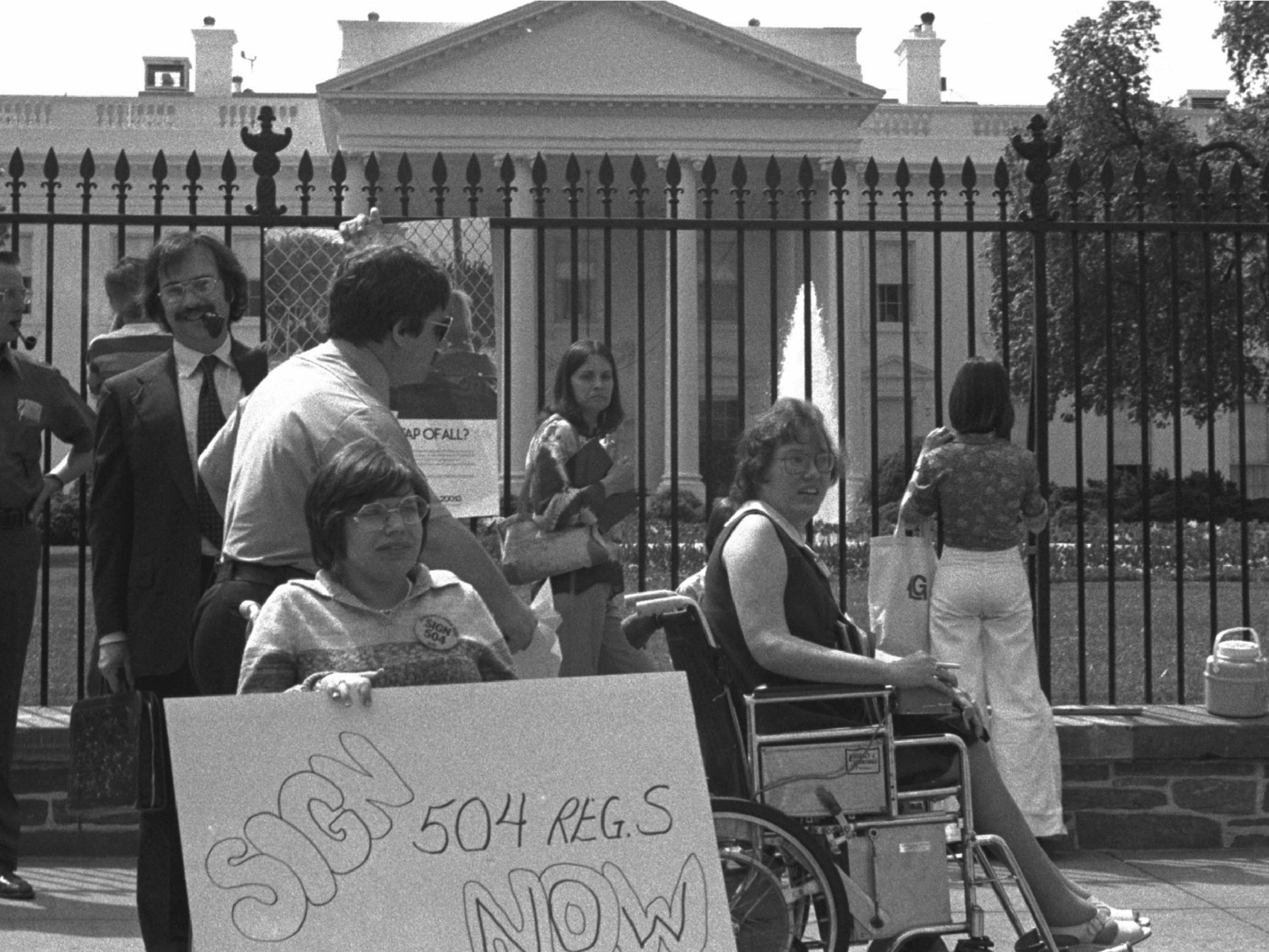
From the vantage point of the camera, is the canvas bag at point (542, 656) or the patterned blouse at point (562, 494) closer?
the canvas bag at point (542, 656)

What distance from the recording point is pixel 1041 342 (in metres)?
7.41

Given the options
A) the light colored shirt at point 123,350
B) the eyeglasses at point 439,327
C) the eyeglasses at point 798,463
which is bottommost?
the eyeglasses at point 798,463

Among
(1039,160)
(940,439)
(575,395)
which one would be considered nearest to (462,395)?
(575,395)

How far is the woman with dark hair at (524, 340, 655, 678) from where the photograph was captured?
680cm

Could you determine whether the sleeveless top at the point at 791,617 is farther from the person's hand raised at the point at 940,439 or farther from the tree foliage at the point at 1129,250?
the tree foliage at the point at 1129,250

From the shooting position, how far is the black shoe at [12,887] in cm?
597

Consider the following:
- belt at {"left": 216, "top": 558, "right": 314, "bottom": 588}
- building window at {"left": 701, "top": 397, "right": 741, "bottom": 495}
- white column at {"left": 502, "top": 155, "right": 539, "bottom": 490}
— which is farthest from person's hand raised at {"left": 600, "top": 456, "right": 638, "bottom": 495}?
white column at {"left": 502, "top": 155, "right": 539, "bottom": 490}

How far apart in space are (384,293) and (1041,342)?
4204 mm

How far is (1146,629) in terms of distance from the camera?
7.40 m

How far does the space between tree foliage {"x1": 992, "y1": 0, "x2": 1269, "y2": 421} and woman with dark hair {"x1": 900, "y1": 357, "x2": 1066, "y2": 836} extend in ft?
16.3

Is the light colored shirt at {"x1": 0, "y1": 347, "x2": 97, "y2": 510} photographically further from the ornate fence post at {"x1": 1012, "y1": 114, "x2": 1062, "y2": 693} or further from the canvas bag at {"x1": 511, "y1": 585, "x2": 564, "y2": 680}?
the ornate fence post at {"x1": 1012, "y1": 114, "x2": 1062, "y2": 693}

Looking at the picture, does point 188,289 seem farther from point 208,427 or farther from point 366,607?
point 366,607

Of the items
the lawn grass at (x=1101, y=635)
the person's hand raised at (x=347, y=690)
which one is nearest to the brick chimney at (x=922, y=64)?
the lawn grass at (x=1101, y=635)

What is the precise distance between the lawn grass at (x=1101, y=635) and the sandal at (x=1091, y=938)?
8.45ft
